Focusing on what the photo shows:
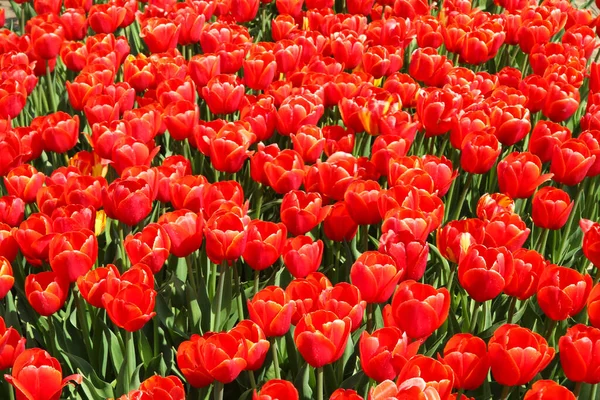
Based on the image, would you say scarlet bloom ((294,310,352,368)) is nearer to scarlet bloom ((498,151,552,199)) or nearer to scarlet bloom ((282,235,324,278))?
scarlet bloom ((282,235,324,278))

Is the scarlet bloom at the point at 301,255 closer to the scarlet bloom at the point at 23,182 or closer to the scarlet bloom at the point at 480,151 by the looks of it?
the scarlet bloom at the point at 480,151

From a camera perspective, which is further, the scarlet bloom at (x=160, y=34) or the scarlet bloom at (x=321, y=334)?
the scarlet bloom at (x=160, y=34)

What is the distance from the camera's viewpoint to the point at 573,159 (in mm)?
2543

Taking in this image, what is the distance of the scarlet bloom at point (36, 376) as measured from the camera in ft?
5.34

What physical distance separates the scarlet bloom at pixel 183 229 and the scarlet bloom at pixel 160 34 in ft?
5.56

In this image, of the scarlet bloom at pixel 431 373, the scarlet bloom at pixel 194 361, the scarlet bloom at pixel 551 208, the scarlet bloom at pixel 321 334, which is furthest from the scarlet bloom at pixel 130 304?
the scarlet bloom at pixel 551 208

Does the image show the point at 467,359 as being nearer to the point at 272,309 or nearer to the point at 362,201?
the point at 272,309

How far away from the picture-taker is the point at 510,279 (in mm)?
1959

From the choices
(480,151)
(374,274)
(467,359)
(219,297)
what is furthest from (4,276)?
(480,151)

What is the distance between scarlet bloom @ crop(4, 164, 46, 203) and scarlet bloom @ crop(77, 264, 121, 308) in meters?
0.64

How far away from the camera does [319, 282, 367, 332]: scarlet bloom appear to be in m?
1.75

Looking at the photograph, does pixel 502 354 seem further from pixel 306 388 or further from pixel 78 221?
pixel 78 221

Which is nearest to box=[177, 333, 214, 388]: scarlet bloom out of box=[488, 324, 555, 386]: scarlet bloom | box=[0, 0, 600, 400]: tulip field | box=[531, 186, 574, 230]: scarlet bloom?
box=[0, 0, 600, 400]: tulip field

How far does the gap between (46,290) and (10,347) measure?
0.19 meters
